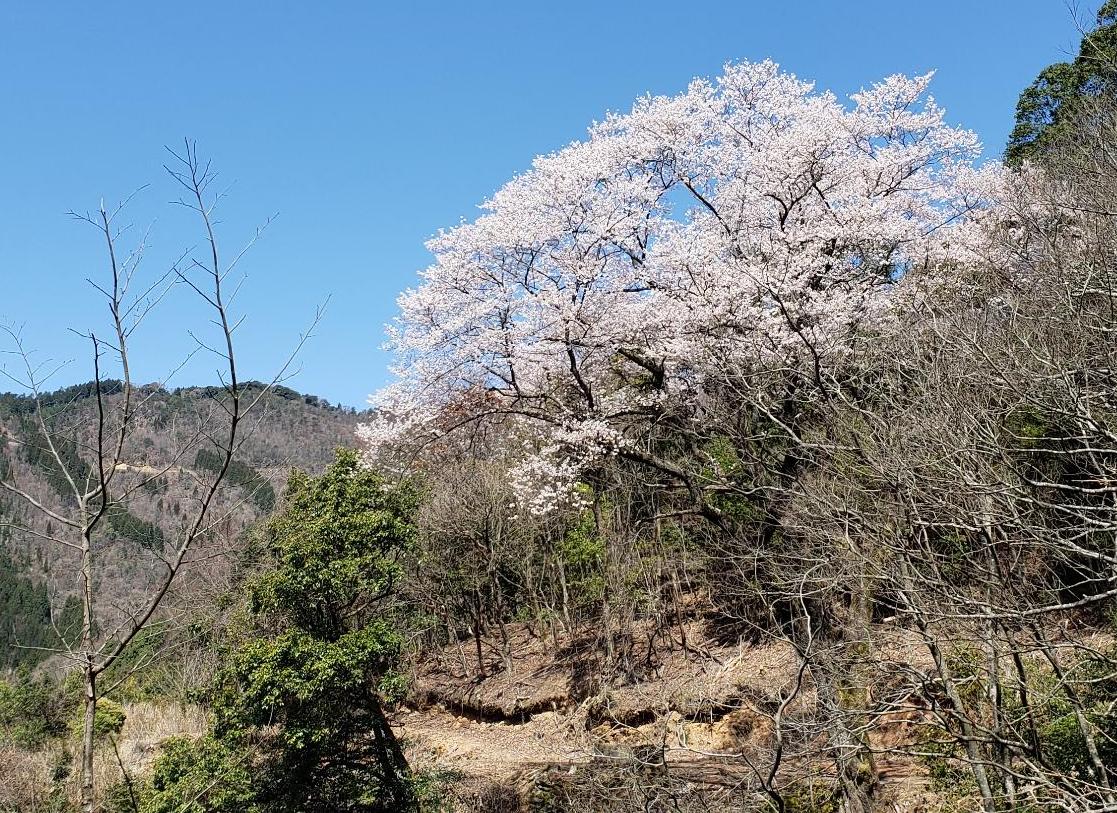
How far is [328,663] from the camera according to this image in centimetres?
1022

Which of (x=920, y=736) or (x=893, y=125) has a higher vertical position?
(x=893, y=125)

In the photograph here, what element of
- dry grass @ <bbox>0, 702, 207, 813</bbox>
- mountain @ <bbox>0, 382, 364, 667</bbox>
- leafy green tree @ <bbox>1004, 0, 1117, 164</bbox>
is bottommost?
dry grass @ <bbox>0, 702, 207, 813</bbox>

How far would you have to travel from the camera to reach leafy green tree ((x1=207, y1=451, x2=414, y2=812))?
33.4ft

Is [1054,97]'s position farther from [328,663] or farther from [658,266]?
[328,663]

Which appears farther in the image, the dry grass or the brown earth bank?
the dry grass

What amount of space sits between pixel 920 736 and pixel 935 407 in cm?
442

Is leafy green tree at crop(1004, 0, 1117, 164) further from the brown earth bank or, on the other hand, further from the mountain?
the mountain

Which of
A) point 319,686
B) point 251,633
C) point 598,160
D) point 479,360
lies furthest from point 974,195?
point 251,633

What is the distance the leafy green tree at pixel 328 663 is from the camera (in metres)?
10.2

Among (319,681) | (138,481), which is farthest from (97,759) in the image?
(138,481)

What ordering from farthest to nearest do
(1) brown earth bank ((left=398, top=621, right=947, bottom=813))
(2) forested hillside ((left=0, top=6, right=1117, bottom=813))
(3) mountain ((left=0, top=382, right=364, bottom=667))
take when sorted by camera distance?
(1) brown earth bank ((left=398, top=621, right=947, bottom=813)), (2) forested hillside ((left=0, top=6, right=1117, bottom=813)), (3) mountain ((left=0, top=382, right=364, bottom=667))

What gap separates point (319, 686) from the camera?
10.2 m

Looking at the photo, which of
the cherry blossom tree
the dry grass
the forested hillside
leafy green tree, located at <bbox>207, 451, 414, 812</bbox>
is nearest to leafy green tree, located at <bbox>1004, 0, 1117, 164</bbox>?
the forested hillside

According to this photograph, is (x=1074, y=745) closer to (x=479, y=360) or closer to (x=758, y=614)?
(x=758, y=614)
